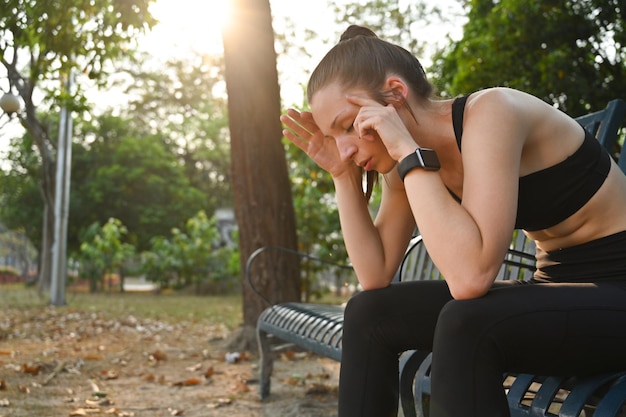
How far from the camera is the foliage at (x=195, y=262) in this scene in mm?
16828

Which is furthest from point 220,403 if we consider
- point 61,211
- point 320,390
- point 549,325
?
point 61,211

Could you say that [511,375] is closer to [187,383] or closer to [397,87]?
[397,87]

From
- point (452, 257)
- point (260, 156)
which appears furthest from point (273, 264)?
point (452, 257)

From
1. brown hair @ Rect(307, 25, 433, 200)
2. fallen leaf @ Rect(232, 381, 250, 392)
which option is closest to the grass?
fallen leaf @ Rect(232, 381, 250, 392)

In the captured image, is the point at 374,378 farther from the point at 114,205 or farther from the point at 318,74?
the point at 114,205

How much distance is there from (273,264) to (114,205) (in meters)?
21.1

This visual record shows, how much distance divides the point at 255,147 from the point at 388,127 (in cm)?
470

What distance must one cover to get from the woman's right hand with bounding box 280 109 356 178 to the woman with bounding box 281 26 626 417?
27 centimetres

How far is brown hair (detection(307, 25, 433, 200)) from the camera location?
1.97m

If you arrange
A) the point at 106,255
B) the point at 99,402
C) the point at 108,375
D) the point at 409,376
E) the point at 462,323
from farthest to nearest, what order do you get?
the point at 106,255 → the point at 108,375 → the point at 99,402 → the point at 409,376 → the point at 462,323

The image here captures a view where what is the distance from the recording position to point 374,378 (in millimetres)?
1944

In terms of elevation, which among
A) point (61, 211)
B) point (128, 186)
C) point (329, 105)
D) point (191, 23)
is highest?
point (191, 23)

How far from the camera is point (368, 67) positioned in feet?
6.45

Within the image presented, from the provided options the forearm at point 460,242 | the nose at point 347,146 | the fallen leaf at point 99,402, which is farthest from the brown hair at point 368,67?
the fallen leaf at point 99,402
